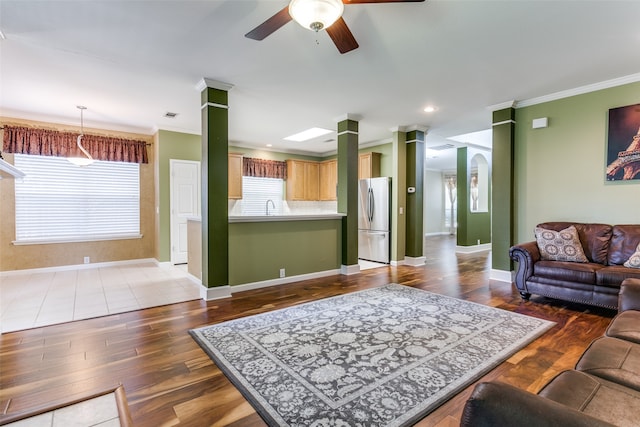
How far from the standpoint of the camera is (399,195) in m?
6.01

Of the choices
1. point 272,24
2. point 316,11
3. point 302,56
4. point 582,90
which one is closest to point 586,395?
point 316,11

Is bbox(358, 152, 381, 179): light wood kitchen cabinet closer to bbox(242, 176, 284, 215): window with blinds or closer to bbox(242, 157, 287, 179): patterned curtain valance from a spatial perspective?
bbox(242, 157, 287, 179): patterned curtain valance

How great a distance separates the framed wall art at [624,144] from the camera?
143 inches

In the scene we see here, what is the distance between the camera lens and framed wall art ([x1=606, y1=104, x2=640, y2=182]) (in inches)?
143

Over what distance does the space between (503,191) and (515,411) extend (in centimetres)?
460

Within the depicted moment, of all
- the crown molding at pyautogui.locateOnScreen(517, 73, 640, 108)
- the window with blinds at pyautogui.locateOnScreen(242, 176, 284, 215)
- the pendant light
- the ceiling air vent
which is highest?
the ceiling air vent

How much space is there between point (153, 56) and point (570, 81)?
481 centimetres

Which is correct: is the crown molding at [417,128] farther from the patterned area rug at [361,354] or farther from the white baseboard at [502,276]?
the patterned area rug at [361,354]

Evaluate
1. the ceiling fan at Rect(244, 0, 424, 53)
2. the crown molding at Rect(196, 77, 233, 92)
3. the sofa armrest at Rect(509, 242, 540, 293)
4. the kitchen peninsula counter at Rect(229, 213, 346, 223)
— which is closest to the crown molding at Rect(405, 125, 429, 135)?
the kitchen peninsula counter at Rect(229, 213, 346, 223)

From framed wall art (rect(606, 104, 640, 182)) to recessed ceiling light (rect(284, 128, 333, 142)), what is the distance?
426 centimetres

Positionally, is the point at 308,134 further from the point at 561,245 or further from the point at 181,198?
the point at 561,245

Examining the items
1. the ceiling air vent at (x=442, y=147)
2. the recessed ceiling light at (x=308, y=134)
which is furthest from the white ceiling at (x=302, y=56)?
the ceiling air vent at (x=442, y=147)

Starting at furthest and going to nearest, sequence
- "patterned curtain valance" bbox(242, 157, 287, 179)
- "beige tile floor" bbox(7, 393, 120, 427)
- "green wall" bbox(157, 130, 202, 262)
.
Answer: "patterned curtain valance" bbox(242, 157, 287, 179) < "green wall" bbox(157, 130, 202, 262) < "beige tile floor" bbox(7, 393, 120, 427)

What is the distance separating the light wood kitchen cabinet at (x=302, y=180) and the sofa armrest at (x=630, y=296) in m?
6.67
